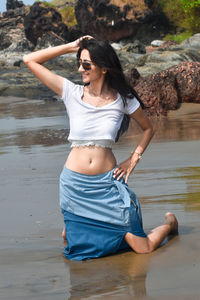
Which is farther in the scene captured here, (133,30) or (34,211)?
(133,30)

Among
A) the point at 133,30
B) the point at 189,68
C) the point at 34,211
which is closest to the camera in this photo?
the point at 34,211

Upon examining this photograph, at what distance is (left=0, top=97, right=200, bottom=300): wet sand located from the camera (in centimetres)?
327

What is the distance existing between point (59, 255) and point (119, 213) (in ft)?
1.75

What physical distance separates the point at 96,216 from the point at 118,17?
166 ft

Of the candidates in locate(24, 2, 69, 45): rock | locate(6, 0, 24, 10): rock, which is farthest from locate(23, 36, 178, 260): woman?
locate(6, 0, 24, 10): rock

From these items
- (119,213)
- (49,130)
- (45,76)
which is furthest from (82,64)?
(49,130)

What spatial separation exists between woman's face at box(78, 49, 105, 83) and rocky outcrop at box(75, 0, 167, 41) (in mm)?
49875

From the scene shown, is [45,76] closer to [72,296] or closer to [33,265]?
[33,265]

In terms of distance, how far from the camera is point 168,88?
533 inches

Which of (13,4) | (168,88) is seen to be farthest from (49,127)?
(13,4)

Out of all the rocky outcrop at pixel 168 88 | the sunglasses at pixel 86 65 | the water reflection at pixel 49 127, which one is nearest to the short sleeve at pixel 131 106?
the sunglasses at pixel 86 65

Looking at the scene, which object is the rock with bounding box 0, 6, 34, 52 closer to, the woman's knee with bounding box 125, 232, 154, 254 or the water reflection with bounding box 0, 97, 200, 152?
the water reflection with bounding box 0, 97, 200, 152

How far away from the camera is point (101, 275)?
3516 mm

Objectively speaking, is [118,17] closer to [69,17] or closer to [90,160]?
[69,17]
